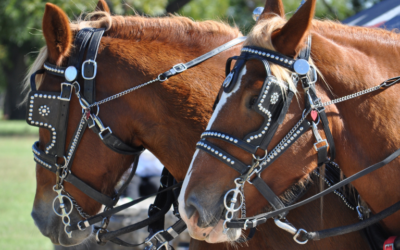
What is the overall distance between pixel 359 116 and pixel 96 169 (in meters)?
1.52

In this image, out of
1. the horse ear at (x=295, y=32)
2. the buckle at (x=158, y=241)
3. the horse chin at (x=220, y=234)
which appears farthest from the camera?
the buckle at (x=158, y=241)

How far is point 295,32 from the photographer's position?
5.66ft

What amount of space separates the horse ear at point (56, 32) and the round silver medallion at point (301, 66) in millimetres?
1355

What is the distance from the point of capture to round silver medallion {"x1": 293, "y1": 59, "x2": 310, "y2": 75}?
1721 millimetres

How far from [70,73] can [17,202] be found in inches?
260

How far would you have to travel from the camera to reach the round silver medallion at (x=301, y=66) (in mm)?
1721

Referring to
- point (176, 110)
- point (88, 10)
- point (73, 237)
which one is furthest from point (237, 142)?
point (88, 10)

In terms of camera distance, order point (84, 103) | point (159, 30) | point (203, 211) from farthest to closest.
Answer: point (159, 30)
point (84, 103)
point (203, 211)

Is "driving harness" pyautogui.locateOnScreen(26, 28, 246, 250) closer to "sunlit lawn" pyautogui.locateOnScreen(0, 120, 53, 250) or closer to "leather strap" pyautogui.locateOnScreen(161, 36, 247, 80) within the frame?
"leather strap" pyautogui.locateOnScreen(161, 36, 247, 80)

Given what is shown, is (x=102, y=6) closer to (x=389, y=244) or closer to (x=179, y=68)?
(x=179, y=68)

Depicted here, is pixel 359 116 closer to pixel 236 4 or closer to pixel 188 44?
pixel 188 44

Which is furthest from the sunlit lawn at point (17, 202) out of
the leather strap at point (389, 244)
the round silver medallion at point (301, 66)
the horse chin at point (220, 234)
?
the round silver medallion at point (301, 66)

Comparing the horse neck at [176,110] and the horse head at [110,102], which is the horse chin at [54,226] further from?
the horse neck at [176,110]

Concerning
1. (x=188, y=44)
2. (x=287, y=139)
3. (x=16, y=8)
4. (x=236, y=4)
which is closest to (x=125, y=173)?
(x=188, y=44)
